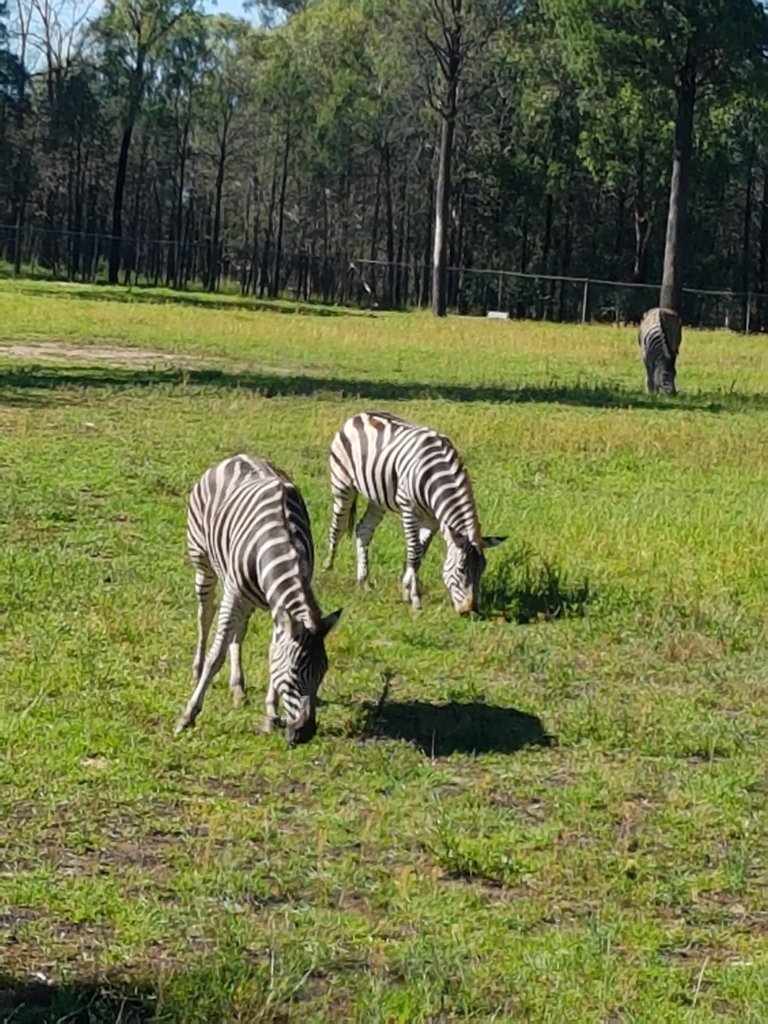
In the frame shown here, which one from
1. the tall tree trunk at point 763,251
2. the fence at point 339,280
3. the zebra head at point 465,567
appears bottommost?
the zebra head at point 465,567

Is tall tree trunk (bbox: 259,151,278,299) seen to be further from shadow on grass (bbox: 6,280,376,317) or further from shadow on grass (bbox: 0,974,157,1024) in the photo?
shadow on grass (bbox: 0,974,157,1024)

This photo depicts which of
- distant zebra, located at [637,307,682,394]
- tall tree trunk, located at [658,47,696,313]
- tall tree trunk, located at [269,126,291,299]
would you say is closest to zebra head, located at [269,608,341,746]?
distant zebra, located at [637,307,682,394]

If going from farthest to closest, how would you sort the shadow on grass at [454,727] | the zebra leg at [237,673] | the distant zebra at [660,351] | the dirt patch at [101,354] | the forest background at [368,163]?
the forest background at [368,163], the dirt patch at [101,354], the distant zebra at [660,351], the zebra leg at [237,673], the shadow on grass at [454,727]

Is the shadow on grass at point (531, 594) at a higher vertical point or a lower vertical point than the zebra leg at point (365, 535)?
lower

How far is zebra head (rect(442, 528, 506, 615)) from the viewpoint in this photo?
30.9 ft

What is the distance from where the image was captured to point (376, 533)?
12.1 meters

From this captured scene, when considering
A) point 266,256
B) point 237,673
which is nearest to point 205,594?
point 237,673

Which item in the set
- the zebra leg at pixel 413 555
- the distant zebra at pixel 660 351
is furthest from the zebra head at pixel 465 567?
the distant zebra at pixel 660 351

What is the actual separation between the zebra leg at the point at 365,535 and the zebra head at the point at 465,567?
3.00ft

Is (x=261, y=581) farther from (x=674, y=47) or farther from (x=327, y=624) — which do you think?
(x=674, y=47)

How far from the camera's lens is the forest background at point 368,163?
189 ft

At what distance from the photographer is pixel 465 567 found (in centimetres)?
947

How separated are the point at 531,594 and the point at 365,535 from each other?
1.14 metres

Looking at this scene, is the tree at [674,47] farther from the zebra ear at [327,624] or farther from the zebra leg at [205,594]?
the zebra ear at [327,624]
